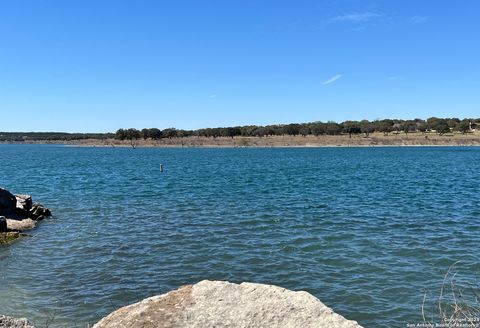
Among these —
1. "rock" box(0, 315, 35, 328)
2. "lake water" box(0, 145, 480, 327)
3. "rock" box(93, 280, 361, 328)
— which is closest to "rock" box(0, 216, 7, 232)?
"lake water" box(0, 145, 480, 327)

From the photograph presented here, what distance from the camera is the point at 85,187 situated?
159 feet

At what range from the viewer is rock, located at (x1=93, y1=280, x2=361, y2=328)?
637cm

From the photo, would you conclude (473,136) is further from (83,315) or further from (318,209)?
(83,315)

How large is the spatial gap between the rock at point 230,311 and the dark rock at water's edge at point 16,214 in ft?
62.6

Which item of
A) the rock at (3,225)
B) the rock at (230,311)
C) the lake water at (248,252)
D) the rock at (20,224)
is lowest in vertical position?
the lake water at (248,252)

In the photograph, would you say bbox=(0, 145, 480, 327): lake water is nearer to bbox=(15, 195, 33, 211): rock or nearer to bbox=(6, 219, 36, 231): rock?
bbox=(6, 219, 36, 231): rock

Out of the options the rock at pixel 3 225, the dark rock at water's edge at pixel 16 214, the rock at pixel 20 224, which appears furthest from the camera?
the rock at pixel 20 224

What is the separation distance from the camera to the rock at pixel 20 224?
2548cm

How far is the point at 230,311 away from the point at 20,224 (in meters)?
23.5

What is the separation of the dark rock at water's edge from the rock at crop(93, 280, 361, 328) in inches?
751

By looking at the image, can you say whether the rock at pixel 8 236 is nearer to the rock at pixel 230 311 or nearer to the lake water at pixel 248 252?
the lake water at pixel 248 252

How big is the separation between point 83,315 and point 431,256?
43.5 feet

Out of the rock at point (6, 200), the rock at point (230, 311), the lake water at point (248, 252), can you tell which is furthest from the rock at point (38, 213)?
the rock at point (230, 311)

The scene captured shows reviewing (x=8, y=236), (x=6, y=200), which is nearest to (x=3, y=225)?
(x=8, y=236)
